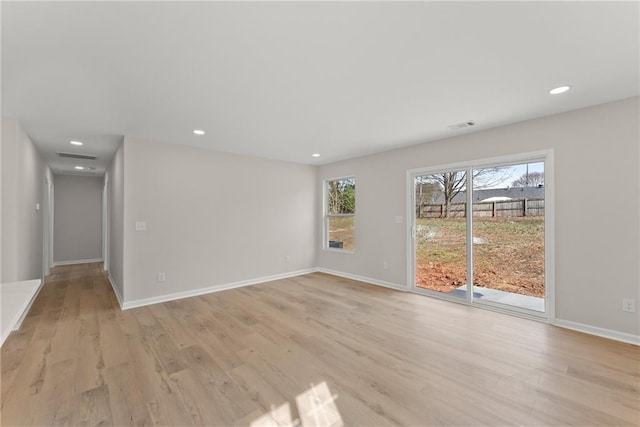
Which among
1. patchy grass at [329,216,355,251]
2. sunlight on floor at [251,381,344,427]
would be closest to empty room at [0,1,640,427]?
sunlight on floor at [251,381,344,427]

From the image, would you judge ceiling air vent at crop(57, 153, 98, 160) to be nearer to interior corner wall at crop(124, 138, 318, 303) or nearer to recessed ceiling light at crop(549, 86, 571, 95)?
interior corner wall at crop(124, 138, 318, 303)

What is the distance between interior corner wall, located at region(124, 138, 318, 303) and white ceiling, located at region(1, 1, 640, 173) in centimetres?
94

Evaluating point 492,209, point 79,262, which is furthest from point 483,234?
point 79,262

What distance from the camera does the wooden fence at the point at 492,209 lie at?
331 centimetres

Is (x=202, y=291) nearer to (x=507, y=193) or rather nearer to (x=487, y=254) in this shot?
(x=487, y=254)

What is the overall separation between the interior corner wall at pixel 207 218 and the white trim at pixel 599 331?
429cm

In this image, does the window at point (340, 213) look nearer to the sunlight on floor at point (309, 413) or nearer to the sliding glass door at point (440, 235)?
the sliding glass door at point (440, 235)

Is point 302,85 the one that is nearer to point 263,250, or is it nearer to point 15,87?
point 15,87

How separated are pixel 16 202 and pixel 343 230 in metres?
4.91

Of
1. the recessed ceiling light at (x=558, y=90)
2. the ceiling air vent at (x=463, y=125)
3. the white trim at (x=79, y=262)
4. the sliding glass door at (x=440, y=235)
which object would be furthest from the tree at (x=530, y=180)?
the white trim at (x=79, y=262)

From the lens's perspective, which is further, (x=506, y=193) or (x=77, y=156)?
(x=77, y=156)

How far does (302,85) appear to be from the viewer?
2373 millimetres

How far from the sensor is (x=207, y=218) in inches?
179

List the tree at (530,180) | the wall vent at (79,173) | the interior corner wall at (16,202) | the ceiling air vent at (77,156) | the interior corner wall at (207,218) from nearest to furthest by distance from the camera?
the interior corner wall at (16,202), the tree at (530,180), the interior corner wall at (207,218), the ceiling air vent at (77,156), the wall vent at (79,173)
